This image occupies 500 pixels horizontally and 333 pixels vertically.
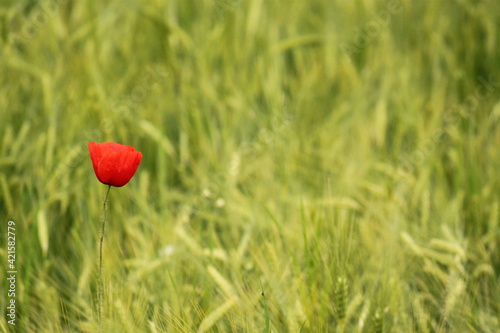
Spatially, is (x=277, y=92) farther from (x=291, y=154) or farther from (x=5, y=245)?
(x=5, y=245)

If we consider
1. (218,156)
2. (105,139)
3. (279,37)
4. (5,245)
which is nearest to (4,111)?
(105,139)

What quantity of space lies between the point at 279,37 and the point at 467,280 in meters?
0.95

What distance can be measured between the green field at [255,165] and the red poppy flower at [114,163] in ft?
0.61

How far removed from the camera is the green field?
915mm

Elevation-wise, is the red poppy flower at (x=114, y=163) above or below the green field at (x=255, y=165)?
above

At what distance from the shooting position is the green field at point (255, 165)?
36.0 inches

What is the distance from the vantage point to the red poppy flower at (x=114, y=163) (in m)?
0.73

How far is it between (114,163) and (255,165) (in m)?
0.63

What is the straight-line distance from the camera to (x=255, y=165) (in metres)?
1.34

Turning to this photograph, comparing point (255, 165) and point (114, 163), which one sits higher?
point (114, 163)

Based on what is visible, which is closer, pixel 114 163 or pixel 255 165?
pixel 114 163

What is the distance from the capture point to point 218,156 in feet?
4.67

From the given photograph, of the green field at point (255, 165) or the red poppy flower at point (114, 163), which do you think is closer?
the red poppy flower at point (114, 163)

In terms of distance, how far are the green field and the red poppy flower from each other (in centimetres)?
19
